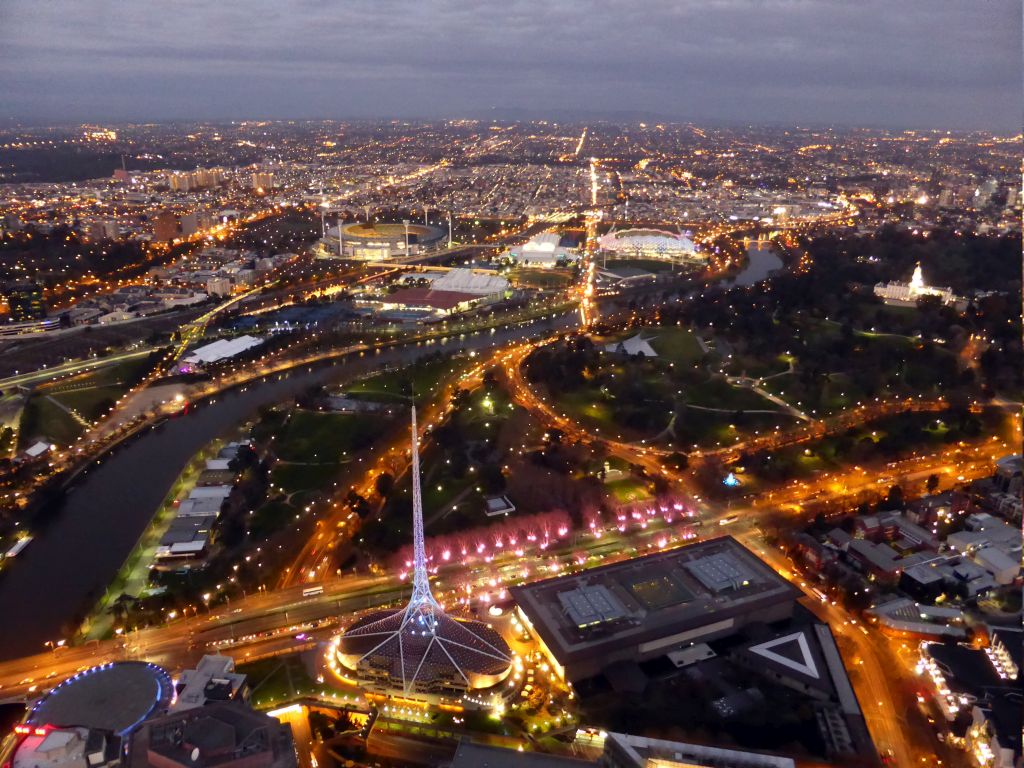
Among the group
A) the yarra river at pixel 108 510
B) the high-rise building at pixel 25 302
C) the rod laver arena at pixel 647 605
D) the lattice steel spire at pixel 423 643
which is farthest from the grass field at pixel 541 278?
the lattice steel spire at pixel 423 643

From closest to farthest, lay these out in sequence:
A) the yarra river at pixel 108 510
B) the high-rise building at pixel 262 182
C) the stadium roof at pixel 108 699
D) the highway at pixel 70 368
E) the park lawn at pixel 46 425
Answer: the stadium roof at pixel 108 699, the yarra river at pixel 108 510, the park lawn at pixel 46 425, the highway at pixel 70 368, the high-rise building at pixel 262 182

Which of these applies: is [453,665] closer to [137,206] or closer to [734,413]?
[734,413]

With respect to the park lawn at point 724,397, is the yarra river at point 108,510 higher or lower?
lower

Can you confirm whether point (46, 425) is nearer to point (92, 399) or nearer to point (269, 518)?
point (92, 399)

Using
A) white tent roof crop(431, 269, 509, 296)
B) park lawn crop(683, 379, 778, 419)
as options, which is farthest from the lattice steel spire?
white tent roof crop(431, 269, 509, 296)

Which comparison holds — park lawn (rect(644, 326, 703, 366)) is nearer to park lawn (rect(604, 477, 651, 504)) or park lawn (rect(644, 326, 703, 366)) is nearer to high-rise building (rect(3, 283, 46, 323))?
park lawn (rect(604, 477, 651, 504))

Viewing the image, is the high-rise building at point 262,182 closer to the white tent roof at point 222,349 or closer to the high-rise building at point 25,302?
the high-rise building at point 25,302

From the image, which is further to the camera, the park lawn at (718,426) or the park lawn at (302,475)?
the park lawn at (718,426)
